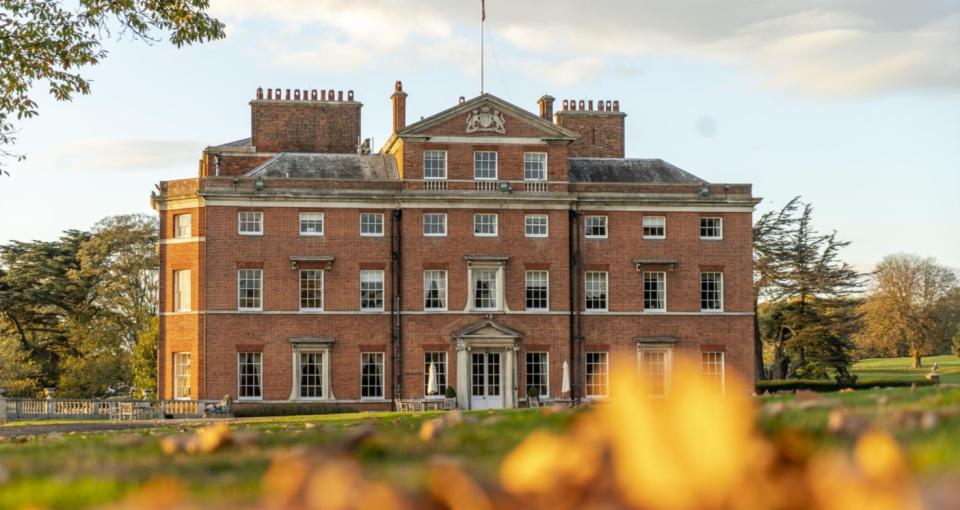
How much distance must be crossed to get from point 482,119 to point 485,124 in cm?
22

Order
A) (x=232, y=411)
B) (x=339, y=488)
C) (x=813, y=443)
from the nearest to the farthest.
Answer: (x=339, y=488), (x=813, y=443), (x=232, y=411)

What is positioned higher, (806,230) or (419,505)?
(806,230)

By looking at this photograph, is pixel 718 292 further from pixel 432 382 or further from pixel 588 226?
pixel 432 382

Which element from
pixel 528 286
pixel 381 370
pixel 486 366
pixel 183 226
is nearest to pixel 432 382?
pixel 381 370

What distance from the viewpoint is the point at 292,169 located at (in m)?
45.8

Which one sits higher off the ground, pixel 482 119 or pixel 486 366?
pixel 482 119

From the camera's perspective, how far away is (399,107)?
156 feet

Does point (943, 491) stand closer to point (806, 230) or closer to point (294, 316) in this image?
point (294, 316)

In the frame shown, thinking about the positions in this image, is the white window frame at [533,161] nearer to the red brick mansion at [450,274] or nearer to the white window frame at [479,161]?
the red brick mansion at [450,274]

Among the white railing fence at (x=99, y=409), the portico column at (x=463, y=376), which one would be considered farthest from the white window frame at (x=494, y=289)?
the white railing fence at (x=99, y=409)

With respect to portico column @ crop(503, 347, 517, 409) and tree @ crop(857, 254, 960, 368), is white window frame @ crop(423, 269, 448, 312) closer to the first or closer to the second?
portico column @ crop(503, 347, 517, 409)

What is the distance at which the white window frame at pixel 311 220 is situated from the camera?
44125mm

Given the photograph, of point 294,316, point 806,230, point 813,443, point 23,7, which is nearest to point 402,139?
point 294,316

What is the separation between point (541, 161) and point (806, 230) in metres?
23.3
